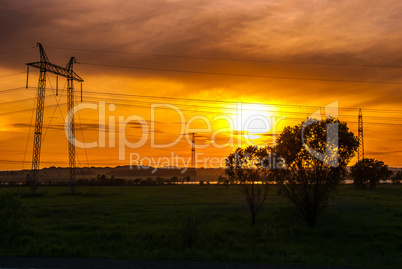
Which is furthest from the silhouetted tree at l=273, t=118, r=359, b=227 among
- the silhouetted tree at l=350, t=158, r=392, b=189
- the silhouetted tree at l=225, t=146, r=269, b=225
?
the silhouetted tree at l=350, t=158, r=392, b=189

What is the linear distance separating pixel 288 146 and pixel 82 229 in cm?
1877

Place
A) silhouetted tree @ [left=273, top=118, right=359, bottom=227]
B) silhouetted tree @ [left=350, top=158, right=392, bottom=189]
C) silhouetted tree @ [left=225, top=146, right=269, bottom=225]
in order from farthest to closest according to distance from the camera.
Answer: silhouetted tree @ [left=350, top=158, right=392, bottom=189]
silhouetted tree @ [left=225, top=146, right=269, bottom=225]
silhouetted tree @ [left=273, top=118, right=359, bottom=227]

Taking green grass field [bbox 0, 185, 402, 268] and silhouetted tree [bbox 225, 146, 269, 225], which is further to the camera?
silhouetted tree [bbox 225, 146, 269, 225]

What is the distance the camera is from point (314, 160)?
1249 inches

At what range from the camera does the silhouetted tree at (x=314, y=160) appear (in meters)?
31.3

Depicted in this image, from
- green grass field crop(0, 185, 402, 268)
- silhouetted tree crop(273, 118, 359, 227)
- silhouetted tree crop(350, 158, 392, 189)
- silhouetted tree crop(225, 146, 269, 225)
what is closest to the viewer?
green grass field crop(0, 185, 402, 268)

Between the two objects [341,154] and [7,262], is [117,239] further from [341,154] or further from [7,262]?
[341,154]

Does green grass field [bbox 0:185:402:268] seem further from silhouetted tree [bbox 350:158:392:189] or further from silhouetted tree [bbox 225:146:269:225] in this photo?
silhouetted tree [bbox 350:158:392:189]

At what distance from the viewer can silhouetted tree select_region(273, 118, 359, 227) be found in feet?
103

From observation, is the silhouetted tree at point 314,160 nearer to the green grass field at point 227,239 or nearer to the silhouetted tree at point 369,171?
the green grass field at point 227,239

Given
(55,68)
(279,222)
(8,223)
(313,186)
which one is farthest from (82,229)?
(55,68)

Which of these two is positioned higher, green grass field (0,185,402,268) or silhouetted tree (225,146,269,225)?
silhouetted tree (225,146,269,225)

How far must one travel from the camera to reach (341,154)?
3144cm

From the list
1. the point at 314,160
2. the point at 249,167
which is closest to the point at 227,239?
the point at 249,167
